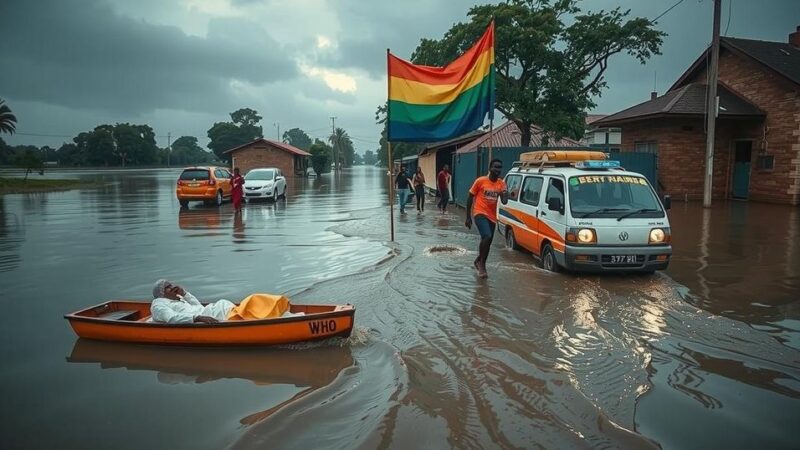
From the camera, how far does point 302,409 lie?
4.41 m

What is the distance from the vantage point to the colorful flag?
10.7m

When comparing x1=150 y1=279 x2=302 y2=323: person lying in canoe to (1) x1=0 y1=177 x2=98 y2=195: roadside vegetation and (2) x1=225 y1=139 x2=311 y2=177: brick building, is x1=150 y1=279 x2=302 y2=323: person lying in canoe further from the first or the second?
(2) x1=225 y1=139 x2=311 y2=177: brick building

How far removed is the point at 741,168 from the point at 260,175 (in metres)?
20.9

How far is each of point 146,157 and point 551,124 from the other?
90.8 meters

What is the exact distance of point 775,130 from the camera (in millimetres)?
19500

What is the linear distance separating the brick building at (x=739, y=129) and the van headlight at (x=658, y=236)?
14.4 m

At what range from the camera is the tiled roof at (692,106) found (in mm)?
20328

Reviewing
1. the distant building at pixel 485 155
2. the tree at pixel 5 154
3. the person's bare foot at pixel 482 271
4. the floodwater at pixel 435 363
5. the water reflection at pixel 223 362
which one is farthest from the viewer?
the tree at pixel 5 154

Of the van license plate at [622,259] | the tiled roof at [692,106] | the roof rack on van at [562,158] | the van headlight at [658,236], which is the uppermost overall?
the tiled roof at [692,106]

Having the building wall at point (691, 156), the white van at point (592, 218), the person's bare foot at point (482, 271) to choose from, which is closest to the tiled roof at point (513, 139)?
the building wall at point (691, 156)

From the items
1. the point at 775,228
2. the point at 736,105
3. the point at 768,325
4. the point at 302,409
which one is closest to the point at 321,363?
the point at 302,409

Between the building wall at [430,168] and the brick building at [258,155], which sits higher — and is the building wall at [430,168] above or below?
below

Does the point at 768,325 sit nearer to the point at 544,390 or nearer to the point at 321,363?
the point at 544,390

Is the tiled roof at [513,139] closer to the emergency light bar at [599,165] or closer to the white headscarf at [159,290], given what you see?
the emergency light bar at [599,165]
